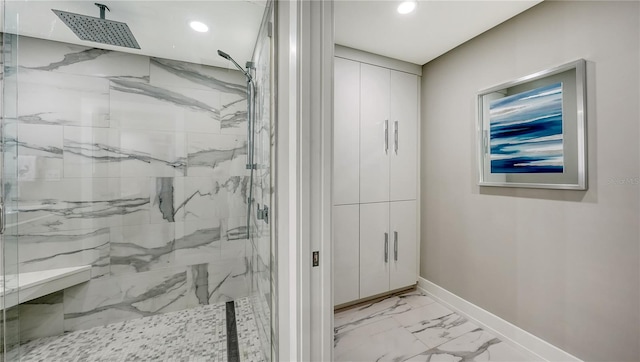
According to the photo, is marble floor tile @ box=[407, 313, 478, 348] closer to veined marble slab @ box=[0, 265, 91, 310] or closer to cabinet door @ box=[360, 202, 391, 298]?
cabinet door @ box=[360, 202, 391, 298]

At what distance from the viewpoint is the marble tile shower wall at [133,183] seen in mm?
1452

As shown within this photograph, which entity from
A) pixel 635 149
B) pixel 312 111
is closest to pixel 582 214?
pixel 635 149

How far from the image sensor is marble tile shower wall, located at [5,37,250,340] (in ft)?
4.76

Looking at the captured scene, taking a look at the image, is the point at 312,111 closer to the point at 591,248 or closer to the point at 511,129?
the point at 511,129

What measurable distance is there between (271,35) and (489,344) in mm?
2412

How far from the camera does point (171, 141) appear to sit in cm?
157

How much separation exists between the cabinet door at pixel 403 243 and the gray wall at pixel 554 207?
0.23m

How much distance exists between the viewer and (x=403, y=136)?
7.98 feet

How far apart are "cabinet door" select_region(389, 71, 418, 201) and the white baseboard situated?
3.04 ft

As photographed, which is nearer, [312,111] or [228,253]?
[312,111]

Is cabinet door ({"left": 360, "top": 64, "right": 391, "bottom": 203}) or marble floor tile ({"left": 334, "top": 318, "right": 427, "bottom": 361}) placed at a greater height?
cabinet door ({"left": 360, "top": 64, "right": 391, "bottom": 203})

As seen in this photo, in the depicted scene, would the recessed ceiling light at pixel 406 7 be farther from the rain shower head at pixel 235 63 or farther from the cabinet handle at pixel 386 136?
the rain shower head at pixel 235 63

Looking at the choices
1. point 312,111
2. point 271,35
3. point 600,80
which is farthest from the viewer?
point 600,80

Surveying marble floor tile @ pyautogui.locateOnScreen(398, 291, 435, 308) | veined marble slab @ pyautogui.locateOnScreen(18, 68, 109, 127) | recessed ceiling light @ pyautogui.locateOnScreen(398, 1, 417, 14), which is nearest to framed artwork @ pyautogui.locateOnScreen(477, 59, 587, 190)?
recessed ceiling light @ pyautogui.locateOnScreen(398, 1, 417, 14)
